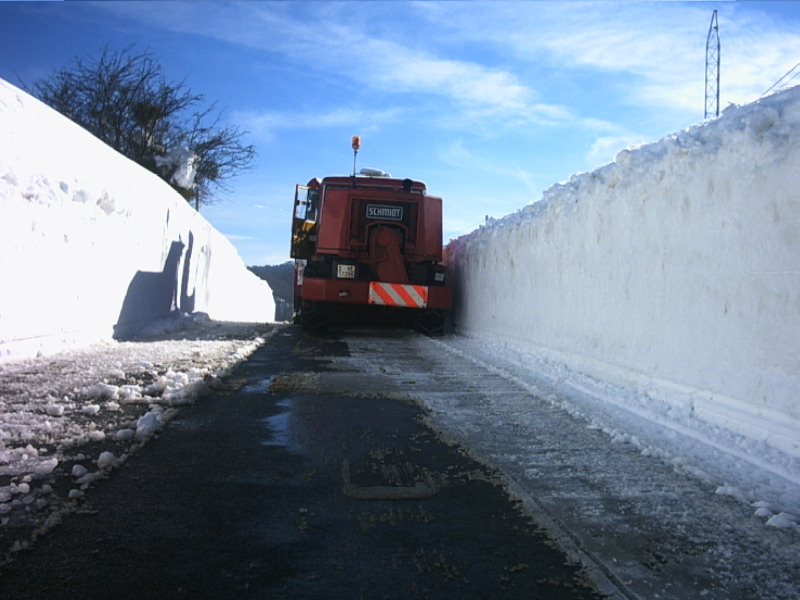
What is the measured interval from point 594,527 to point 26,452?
3.23 m

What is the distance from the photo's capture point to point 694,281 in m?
6.06

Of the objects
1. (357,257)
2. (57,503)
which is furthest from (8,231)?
(357,257)

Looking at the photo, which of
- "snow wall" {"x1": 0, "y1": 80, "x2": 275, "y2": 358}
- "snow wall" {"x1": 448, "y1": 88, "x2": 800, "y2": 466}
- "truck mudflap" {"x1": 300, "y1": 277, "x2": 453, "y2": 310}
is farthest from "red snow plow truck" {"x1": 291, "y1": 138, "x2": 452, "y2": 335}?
"snow wall" {"x1": 448, "y1": 88, "x2": 800, "y2": 466}

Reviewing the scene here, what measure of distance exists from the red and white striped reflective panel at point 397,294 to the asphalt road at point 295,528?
30.4ft

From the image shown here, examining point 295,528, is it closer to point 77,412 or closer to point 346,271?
point 77,412

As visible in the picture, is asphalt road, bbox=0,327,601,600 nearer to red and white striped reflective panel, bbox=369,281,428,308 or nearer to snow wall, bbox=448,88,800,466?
snow wall, bbox=448,88,800,466

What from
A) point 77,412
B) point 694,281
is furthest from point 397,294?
point 77,412

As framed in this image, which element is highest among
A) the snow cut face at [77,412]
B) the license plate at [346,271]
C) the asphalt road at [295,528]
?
the license plate at [346,271]

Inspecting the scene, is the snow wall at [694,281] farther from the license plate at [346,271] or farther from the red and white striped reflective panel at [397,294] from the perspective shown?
the license plate at [346,271]

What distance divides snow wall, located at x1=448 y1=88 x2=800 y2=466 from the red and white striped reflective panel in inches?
193

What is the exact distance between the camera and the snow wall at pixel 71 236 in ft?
25.3

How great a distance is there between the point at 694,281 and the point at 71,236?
7474mm

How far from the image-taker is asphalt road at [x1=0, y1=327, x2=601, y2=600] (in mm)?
2701

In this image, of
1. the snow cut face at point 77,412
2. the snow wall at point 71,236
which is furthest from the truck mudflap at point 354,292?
the snow cut face at point 77,412
